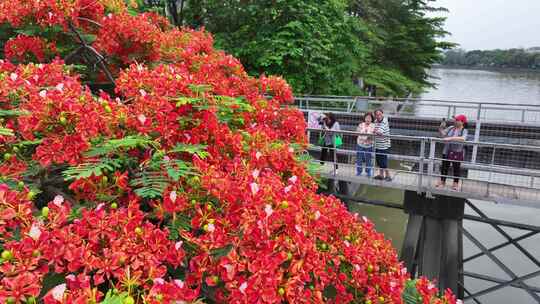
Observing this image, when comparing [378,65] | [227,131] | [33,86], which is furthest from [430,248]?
[378,65]

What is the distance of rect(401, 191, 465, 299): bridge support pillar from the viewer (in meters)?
5.82

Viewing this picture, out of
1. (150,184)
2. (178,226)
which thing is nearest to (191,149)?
(150,184)

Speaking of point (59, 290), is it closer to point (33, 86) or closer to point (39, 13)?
point (33, 86)

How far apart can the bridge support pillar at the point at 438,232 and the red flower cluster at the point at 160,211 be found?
374cm

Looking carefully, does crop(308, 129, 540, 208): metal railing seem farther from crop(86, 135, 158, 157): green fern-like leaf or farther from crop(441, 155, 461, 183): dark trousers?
crop(86, 135, 158, 157): green fern-like leaf

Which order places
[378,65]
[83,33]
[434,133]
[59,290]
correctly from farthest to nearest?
[378,65] < [434,133] < [83,33] < [59,290]

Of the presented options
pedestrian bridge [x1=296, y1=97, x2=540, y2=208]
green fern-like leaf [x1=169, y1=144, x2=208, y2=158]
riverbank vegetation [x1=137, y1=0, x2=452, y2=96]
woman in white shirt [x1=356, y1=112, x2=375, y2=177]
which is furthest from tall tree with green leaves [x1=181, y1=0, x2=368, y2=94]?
green fern-like leaf [x1=169, y1=144, x2=208, y2=158]

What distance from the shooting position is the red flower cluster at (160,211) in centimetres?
139

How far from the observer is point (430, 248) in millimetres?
5949

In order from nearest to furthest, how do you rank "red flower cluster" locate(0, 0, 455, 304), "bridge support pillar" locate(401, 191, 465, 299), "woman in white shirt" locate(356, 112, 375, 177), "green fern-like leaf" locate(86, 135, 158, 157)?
"red flower cluster" locate(0, 0, 455, 304) → "green fern-like leaf" locate(86, 135, 158, 157) → "bridge support pillar" locate(401, 191, 465, 299) → "woman in white shirt" locate(356, 112, 375, 177)

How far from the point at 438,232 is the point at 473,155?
2.19 m

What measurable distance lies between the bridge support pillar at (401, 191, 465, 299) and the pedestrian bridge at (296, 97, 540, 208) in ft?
0.93

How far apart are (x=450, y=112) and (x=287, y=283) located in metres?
10.2

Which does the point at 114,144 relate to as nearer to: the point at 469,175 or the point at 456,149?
the point at 456,149
